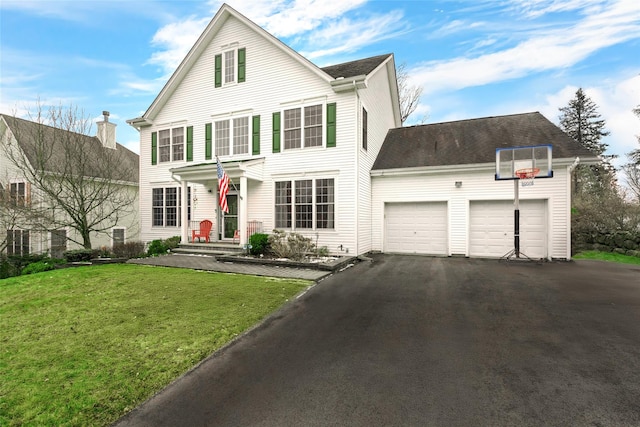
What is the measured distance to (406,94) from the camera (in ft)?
79.3

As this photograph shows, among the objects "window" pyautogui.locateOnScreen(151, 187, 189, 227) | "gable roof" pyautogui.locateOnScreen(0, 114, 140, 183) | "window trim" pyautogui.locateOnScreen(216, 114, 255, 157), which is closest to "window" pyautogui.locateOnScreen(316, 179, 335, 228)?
"window trim" pyautogui.locateOnScreen(216, 114, 255, 157)

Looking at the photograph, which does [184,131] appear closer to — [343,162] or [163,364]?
[343,162]

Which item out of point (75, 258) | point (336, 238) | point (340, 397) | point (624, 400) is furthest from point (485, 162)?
point (75, 258)

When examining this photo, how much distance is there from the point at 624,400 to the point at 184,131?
52.0 ft

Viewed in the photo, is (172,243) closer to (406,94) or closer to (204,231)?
(204,231)

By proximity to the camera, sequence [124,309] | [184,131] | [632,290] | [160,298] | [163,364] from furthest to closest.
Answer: [184,131] < [632,290] < [160,298] < [124,309] < [163,364]

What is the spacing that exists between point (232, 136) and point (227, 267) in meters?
6.61

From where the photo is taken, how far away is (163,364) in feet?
11.0

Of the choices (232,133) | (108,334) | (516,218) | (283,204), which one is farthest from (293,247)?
(516,218)

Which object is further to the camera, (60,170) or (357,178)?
(60,170)

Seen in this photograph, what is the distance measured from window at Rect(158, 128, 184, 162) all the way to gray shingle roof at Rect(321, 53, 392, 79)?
7767 mm

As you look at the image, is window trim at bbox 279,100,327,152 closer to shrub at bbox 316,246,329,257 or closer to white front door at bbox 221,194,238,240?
white front door at bbox 221,194,238,240

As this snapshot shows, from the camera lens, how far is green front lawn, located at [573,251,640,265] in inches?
421

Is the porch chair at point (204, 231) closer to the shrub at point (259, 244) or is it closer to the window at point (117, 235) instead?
the shrub at point (259, 244)
